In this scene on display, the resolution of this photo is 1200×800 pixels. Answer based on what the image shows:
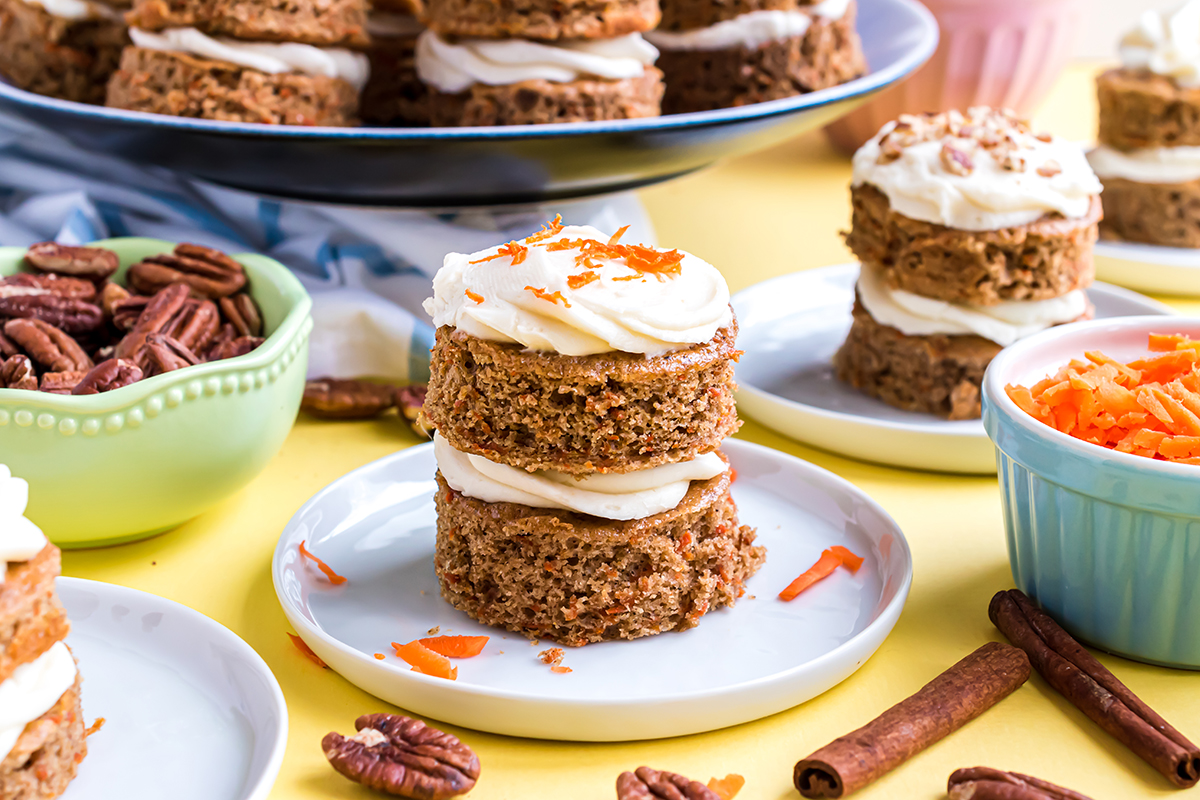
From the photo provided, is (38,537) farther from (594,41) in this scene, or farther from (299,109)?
(594,41)

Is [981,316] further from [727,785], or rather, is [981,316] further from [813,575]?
[727,785]

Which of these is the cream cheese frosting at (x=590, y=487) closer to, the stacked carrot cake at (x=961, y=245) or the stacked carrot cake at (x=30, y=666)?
the stacked carrot cake at (x=30, y=666)

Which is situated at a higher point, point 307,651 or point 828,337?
point 307,651

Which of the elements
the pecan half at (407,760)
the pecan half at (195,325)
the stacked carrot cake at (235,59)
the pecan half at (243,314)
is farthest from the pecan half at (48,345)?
the pecan half at (407,760)

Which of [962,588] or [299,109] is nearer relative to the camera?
[962,588]

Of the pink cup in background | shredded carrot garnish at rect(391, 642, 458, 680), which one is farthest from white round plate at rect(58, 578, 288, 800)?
the pink cup in background

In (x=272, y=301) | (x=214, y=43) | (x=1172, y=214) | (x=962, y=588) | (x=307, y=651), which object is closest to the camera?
(x=307, y=651)

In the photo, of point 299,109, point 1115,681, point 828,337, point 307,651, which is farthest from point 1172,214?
point 307,651

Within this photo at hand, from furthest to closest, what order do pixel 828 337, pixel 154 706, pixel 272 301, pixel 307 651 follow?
pixel 828 337 < pixel 272 301 < pixel 307 651 < pixel 154 706
